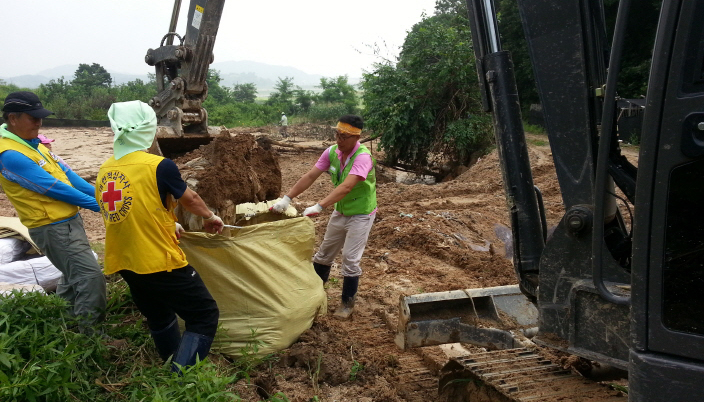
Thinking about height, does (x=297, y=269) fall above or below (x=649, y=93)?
below

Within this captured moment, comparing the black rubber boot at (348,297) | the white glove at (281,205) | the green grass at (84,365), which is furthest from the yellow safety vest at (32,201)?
the black rubber boot at (348,297)

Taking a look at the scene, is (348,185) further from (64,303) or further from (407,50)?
(407,50)

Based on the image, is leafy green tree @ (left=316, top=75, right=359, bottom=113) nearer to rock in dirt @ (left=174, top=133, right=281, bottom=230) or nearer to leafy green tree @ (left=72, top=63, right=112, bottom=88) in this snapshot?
leafy green tree @ (left=72, top=63, right=112, bottom=88)

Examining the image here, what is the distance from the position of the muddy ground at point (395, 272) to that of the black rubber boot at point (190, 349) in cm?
32

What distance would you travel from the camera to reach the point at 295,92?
3266 centimetres

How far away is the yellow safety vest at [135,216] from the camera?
2.86m

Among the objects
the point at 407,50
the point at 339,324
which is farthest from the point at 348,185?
the point at 407,50

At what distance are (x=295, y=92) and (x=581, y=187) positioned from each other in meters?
31.4

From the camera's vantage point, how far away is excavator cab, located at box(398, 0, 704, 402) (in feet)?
5.49

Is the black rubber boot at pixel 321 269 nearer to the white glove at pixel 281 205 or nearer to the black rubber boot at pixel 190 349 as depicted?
the white glove at pixel 281 205

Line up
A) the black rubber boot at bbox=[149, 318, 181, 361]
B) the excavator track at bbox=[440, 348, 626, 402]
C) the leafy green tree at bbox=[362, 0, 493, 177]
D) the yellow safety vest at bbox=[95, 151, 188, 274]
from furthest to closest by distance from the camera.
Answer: the leafy green tree at bbox=[362, 0, 493, 177], the black rubber boot at bbox=[149, 318, 181, 361], the yellow safety vest at bbox=[95, 151, 188, 274], the excavator track at bbox=[440, 348, 626, 402]

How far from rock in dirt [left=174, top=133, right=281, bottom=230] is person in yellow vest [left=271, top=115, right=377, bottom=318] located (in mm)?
293

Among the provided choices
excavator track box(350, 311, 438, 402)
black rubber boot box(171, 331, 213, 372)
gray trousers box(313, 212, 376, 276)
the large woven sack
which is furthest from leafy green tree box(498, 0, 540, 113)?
black rubber boot box(171, 331, 213, 372)

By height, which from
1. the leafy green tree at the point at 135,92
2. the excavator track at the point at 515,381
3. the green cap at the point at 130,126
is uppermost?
the leafy green tree at the point at 135,92
